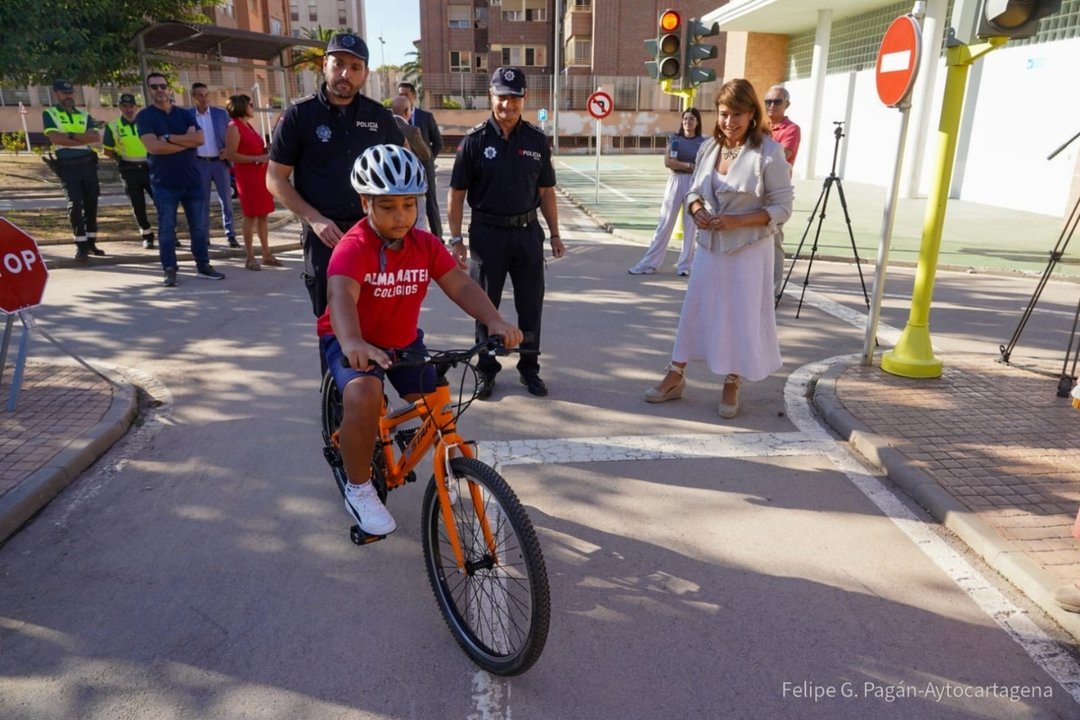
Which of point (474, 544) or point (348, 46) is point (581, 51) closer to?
point (348, 46)

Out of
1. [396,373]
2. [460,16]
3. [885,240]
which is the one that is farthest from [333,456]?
[460,16]

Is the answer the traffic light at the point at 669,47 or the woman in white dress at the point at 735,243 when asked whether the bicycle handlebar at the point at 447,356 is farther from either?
the traffic light at the point at 669,47

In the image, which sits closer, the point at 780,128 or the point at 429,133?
the point at 780,128

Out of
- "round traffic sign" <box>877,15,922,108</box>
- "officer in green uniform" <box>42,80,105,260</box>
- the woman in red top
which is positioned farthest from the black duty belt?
"officer in green uniform" <box>42,80,105,260</box>

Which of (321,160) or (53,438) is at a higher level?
(321,160)

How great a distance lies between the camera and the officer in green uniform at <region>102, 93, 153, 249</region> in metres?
10.6

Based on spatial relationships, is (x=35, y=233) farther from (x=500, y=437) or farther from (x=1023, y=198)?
(x=1023, y=198)

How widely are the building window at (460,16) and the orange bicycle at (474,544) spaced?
55.8 meters

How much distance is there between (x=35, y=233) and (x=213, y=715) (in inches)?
472

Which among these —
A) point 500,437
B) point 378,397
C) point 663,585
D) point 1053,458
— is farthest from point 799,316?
point 378,397

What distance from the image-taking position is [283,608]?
3.17 m

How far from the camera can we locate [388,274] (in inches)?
127

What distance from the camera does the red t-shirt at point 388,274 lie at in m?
3.14

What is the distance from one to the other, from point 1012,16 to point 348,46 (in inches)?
160
